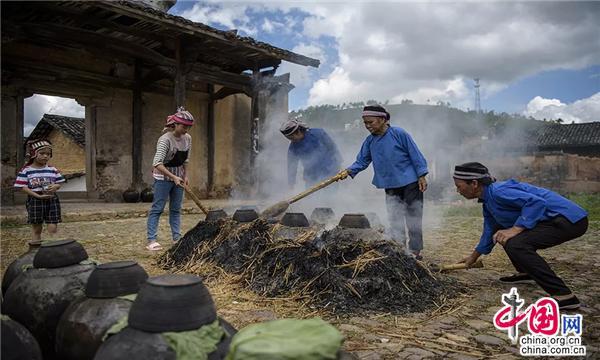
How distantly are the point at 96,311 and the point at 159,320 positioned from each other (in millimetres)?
510

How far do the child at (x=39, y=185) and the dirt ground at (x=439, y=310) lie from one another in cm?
52

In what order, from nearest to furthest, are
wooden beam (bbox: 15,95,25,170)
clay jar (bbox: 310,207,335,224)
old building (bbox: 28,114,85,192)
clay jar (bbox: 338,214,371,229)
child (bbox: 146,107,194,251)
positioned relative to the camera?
1. clay jar (bbox: 338,214,371,229)
2. clay jar (bbox: 310,207,335,224)
3. child (bbox: 146,107,194,251)
4. wooden beam (bbox: 15,95,25,170)
5. old building (bbox: 28,114,85,192)

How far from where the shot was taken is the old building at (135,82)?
350 inches

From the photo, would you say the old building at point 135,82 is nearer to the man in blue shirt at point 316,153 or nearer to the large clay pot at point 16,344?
the man in blue shirt at point 316,153

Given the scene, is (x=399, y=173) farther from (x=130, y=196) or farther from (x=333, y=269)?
(x=130, y=196)

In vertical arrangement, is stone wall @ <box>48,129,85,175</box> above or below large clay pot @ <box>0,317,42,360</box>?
above

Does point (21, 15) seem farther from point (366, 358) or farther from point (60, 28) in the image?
point (366, 358)

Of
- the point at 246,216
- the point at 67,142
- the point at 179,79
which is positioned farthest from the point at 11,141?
the point at 67,142

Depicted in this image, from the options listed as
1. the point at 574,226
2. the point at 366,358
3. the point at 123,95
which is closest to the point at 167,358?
the point at 366,358

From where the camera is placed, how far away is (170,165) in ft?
18.9

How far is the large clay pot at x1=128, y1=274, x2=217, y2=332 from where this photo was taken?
1637mm

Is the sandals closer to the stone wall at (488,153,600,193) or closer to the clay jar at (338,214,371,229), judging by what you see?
the clay jar at (338,214,371,229)

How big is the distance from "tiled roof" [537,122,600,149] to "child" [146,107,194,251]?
3121cm

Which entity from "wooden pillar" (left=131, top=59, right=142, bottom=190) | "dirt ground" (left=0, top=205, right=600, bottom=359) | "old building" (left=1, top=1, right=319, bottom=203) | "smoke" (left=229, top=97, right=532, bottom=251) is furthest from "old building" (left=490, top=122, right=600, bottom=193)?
"wooden pillar" (left=131, top=59, right=142, bottom=190)
